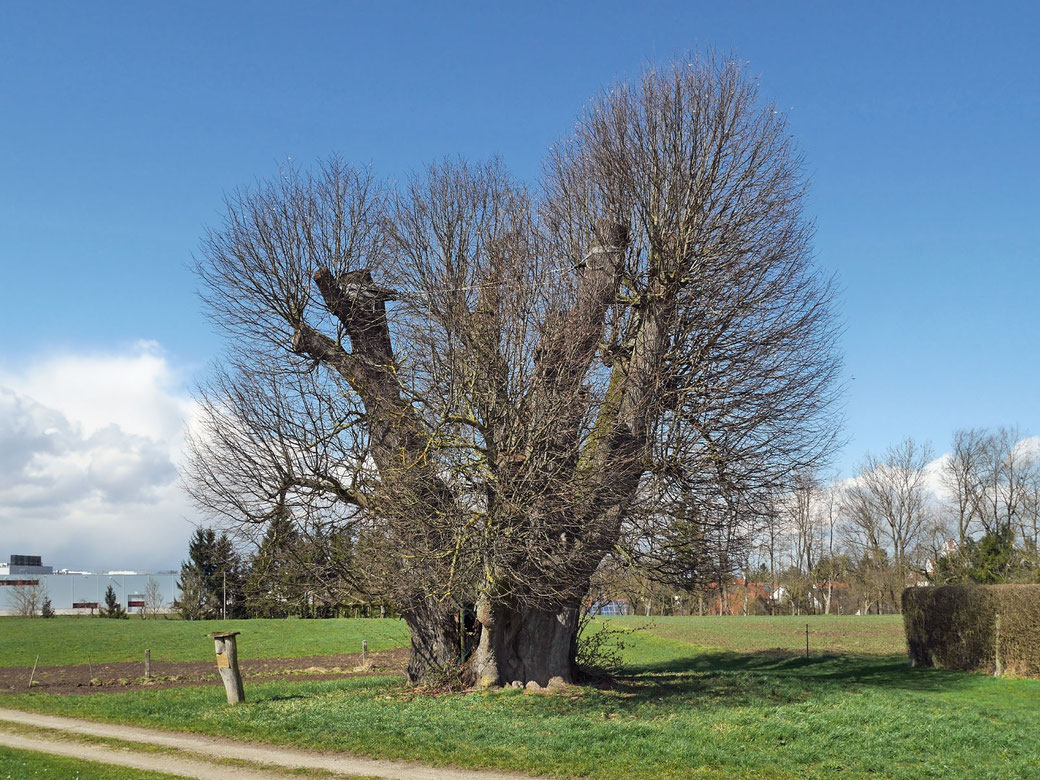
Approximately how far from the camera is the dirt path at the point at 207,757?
9.95m

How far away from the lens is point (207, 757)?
1099 centimetres

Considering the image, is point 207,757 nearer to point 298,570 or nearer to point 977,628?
point 298,570

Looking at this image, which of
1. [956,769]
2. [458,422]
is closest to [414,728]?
[458,422]

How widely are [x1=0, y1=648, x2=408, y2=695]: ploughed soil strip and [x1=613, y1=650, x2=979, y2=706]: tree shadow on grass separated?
25.2ft

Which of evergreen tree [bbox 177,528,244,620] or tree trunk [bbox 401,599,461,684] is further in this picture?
evergreen tree [bbox 177,528,244,620]

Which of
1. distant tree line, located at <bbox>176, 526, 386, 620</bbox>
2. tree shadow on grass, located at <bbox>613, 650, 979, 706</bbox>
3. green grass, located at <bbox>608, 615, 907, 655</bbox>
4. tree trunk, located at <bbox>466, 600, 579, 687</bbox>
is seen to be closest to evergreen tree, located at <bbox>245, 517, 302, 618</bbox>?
distant tree line, located at <bbox>176, 526, 386, 620</bbox>

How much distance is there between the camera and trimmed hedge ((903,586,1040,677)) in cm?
2122

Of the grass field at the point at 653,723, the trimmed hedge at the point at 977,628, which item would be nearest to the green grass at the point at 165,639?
the grass field at the point at 653,723

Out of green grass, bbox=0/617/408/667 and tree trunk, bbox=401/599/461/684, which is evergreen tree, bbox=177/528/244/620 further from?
tree trunk, bbox=401/599/461/684

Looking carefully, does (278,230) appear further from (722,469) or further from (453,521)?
(722,469)

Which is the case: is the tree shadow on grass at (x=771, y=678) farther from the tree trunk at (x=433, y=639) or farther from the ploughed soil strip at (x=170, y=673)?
the ploughed soil strip at (x=170, y=673)

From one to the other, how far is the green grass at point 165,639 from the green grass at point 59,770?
15.9 meters

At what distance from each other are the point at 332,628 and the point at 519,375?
35.6 m

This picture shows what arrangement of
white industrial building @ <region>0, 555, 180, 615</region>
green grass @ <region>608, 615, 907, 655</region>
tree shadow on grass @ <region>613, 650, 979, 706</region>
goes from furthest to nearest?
white industrial building @ <region>0, 555, 180, 615</region>
green grass @ <region>608, 615, 907, 655</region>
tree shadow on grass @ <region>613, 650, 979, 706</region>
